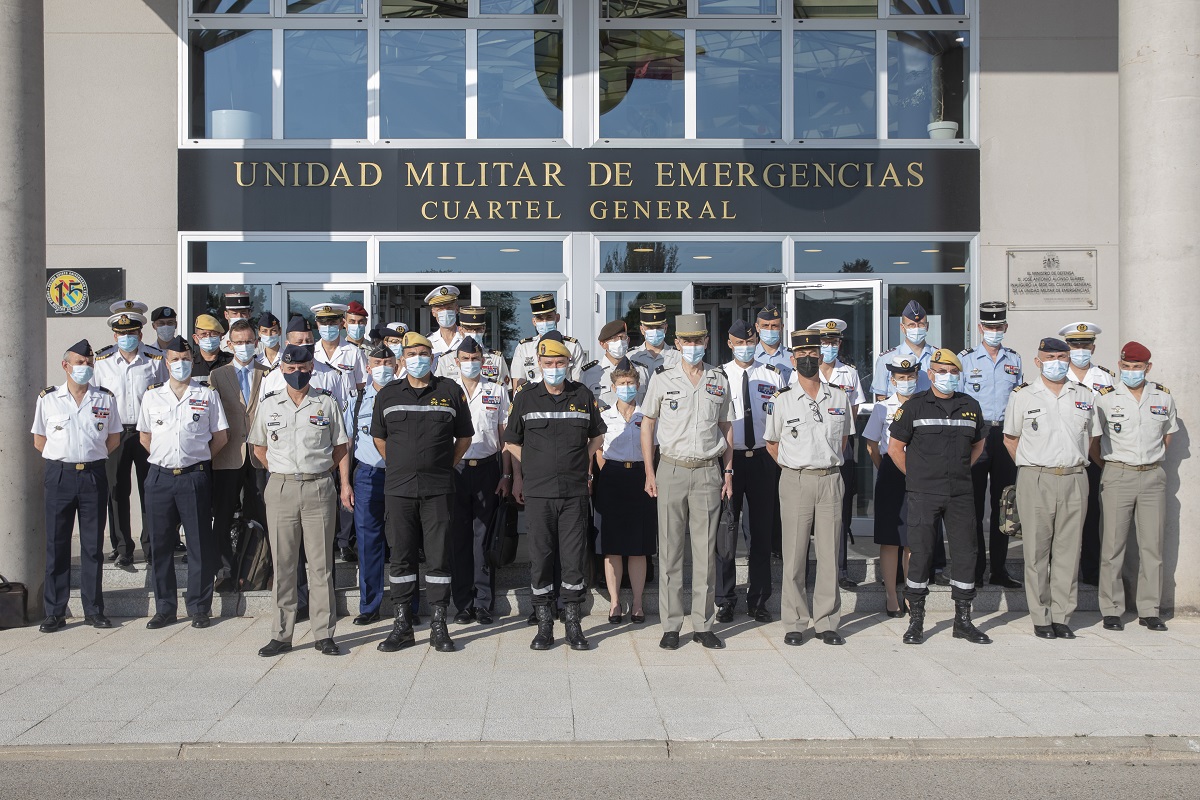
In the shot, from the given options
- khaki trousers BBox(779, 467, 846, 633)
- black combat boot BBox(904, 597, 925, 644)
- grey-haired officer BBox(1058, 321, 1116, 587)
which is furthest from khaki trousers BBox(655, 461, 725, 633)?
grey-haired officer BBox(1058, 321, 1116, 587)

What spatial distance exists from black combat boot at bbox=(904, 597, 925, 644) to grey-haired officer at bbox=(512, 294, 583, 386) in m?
3.13

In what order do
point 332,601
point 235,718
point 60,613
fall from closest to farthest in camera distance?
point 235,718 < point 332,601 < point 60,613

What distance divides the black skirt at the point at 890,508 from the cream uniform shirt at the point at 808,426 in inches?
31.3

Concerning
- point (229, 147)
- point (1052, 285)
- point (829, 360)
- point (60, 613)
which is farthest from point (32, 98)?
point (1052, 285)

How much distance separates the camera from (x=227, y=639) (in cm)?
800

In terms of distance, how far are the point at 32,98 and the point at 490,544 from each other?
4.96 m

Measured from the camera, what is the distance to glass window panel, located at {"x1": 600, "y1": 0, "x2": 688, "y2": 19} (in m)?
11.7

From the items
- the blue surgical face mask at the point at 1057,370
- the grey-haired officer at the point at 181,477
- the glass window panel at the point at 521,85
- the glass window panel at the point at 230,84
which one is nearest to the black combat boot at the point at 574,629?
the grey-haired officer at the point at 181,477

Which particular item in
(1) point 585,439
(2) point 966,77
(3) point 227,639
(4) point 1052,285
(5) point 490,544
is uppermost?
(2) point 966,77

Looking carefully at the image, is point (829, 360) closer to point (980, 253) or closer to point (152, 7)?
point (980, 253)

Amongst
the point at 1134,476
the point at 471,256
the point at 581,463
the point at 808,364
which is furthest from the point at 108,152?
the point at 1134,476

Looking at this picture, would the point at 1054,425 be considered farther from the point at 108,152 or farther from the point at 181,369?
the point at 108,152

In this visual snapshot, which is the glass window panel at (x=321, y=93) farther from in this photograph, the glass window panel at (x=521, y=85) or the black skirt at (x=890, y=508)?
the black skirt at (x=890, y=508)

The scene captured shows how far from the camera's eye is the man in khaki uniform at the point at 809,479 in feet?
25.7
